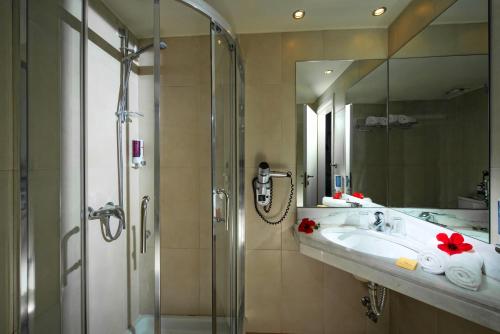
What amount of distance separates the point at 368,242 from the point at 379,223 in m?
0.18

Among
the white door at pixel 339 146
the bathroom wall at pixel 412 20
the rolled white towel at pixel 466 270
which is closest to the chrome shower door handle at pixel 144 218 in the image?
the rolled white towel at pixel 466 270

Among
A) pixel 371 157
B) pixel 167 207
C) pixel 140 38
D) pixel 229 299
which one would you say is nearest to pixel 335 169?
pixel 371 157

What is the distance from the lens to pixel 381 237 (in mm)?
1472

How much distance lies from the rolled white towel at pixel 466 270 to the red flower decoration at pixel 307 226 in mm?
744

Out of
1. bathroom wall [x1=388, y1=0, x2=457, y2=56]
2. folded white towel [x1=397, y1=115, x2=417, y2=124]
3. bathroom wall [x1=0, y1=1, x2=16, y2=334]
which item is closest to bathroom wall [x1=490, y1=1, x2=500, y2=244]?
bathroom wall [x1=388, y1=0, x2=457, y2=56]

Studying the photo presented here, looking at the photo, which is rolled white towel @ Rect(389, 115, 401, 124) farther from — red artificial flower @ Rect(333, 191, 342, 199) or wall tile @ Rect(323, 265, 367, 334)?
wall tile @ Rect(323, 265, 367, 334)

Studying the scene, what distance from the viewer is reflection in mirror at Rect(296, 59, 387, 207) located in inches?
68.2

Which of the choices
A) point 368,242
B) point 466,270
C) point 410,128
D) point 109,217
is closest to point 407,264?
point 466,270

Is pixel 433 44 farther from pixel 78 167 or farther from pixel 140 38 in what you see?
pixel 78 167

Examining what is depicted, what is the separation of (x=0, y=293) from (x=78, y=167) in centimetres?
59

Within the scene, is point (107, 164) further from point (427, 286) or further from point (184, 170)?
point (427, 286)

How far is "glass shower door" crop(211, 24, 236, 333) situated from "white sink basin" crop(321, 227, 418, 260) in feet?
2.17

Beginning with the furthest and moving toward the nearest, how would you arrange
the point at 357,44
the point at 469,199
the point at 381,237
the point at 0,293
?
1. the point at 357,44
2. the point at 381,237
3. the point at 469,199
4. the point at 0,293

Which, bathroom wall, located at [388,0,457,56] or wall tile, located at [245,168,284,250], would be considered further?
wall tile, located at [245,168,284,250]
